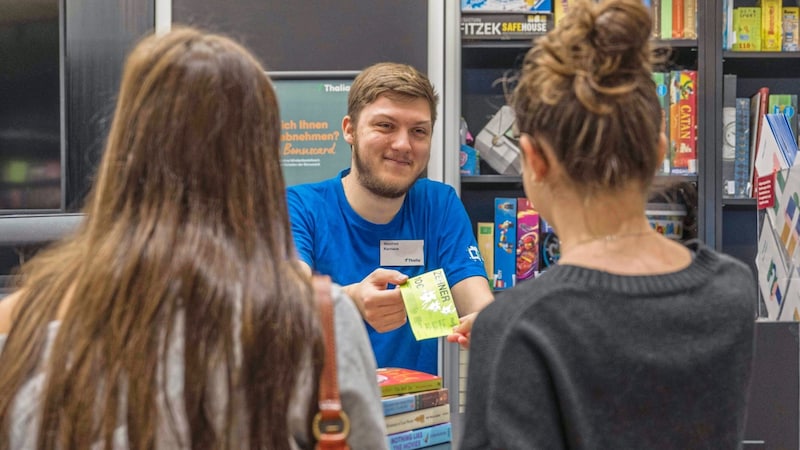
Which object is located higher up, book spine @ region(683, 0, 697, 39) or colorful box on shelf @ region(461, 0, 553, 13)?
colorful box on shelf @ region(461, 0, 553, 13)

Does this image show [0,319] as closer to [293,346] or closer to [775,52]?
[293,346]

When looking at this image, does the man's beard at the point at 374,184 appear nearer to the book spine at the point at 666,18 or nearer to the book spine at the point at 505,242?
the book spine at the point at 505,242

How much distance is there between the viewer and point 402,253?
235 cm

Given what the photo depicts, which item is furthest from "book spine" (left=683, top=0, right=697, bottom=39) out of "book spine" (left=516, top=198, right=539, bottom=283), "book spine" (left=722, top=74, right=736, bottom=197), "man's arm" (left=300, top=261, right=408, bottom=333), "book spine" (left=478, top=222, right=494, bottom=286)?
"man's arm" (left=300, top=261, right=408, bottom=333)

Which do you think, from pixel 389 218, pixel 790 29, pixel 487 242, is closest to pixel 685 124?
pixel 790 29

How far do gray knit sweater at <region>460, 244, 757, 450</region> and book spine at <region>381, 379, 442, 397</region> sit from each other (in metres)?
0.48

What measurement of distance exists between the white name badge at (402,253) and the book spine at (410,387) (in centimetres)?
84

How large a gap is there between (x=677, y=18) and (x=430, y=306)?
2179mm

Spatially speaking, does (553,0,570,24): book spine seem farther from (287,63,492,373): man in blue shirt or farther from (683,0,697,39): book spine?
(287,63,492,373): man in blue shirt

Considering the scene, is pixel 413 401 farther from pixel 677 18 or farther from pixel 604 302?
pixel 677 18

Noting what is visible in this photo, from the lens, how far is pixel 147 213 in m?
0.91

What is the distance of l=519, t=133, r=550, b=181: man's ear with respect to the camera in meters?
1.02

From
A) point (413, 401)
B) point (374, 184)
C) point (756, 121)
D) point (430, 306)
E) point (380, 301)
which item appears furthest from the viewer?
point (756, 121)

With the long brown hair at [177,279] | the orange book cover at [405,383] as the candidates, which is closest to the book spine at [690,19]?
the orange book cover at [405,383]
